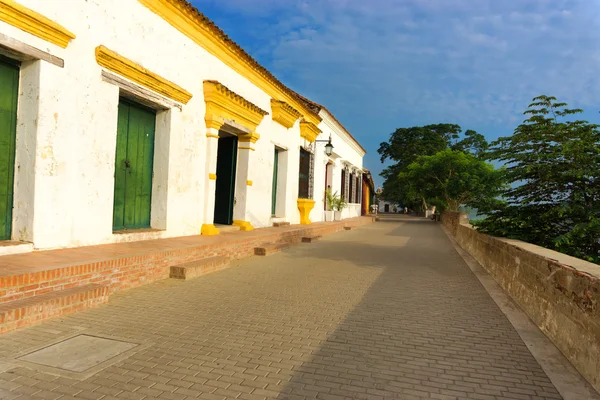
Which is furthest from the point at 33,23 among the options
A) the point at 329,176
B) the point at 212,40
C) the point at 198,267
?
the point at 329,176

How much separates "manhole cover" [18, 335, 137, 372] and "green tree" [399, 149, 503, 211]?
932 inches

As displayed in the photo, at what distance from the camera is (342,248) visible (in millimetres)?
11070

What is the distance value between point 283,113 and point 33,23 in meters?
7.95

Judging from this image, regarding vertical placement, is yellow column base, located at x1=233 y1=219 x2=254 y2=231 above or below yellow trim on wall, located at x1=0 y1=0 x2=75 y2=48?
below

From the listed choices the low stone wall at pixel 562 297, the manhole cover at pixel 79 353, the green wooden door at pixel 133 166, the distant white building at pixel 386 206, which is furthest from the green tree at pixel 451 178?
the distant white building at pixel 386 206

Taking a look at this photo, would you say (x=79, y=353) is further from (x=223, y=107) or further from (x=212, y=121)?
(x=223, y=107)

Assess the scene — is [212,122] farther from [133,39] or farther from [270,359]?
[270,359]

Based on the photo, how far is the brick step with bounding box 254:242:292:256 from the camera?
29.3 ft

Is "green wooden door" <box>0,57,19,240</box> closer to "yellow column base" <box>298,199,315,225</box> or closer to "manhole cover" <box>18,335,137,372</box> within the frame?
"manhole cover" <box>18,335,137,372</box>

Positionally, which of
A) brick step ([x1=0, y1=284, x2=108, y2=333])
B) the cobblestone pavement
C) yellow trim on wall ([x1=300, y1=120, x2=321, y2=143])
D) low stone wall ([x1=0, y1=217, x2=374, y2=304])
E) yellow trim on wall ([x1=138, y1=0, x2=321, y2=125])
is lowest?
the cobblestone pavement

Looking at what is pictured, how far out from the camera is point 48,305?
153 inches

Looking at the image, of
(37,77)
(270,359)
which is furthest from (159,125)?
(270,359)

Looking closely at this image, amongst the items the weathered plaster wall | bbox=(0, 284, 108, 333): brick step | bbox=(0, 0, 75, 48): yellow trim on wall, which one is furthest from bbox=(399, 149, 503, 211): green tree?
bbox=(0, 284, 108, 333): brick step

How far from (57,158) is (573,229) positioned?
7.14 metres
